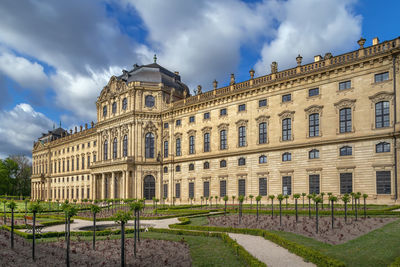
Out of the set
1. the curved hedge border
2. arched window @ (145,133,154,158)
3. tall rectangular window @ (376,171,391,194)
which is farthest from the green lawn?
arched window @ (145,133,154,158)

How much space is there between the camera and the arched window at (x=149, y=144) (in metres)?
48.2

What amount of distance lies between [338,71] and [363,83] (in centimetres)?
261

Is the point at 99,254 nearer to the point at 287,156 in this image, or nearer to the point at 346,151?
the point at 346,151

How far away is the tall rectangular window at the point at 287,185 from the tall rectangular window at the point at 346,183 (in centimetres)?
508

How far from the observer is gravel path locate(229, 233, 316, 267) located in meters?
10.9

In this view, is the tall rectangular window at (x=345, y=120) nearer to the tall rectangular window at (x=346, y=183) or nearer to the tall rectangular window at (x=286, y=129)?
the tall rectangular window at (x=346, y=183)

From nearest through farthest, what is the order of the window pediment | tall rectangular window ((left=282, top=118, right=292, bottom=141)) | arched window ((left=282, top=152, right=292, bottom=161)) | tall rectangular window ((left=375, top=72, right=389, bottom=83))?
1. the window pediment
2. tall rectangular window ((left=375, top=72, right=389, bottom=83))
3. arched window ((left=282, top=152, right=292, bottom=161))
4. tall rectangular window ((left=282, top=118, right=292, bottom=141))

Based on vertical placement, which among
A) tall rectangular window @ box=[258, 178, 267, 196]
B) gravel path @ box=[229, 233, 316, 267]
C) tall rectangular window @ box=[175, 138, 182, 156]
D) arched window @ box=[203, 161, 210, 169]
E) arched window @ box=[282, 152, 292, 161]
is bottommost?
gravel path @ box=[229, 233, 316, 267]

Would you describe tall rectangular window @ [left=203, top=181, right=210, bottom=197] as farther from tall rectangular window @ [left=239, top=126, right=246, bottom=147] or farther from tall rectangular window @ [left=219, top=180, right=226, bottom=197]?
tall rectangular window @ [left=239, top=126, right=246, bottom=147]

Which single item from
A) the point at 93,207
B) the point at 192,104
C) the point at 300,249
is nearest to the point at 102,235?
the point at 93,207

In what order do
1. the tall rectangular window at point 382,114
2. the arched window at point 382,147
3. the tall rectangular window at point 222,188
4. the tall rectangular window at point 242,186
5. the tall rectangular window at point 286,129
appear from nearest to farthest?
the arched window at point 382,147 → the tall rectangular window at point 382,114 → the tall rectangular window at point 286,129 → the tall rectangular window at point 242,186 → the tall rectangular window at point 222,188

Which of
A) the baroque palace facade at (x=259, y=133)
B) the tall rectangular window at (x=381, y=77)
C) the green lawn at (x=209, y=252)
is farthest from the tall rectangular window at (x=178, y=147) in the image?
the green lawn at (x=209, y=252)

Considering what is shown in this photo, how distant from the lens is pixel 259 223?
1936 centimetres

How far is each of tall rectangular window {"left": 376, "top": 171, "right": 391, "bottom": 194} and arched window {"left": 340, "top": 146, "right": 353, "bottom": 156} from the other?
2916 mm
